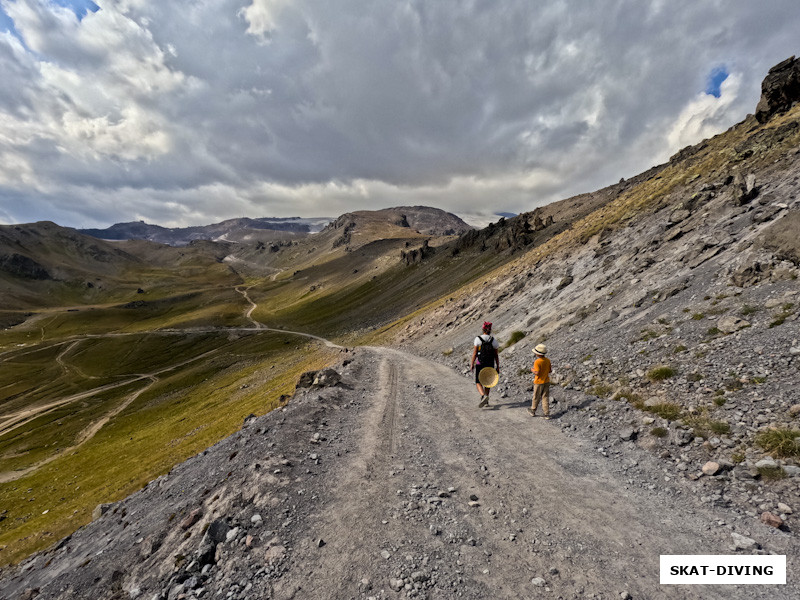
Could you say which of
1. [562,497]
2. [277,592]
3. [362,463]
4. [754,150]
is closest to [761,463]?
[562,497]

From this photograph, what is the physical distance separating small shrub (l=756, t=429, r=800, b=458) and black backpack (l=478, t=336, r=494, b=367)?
9.70 meters

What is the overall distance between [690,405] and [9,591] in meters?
32.4

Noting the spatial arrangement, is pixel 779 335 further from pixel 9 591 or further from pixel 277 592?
pixel 9 591

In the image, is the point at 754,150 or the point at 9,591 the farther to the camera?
the point at 754,150

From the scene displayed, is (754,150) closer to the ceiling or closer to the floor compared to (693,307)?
closer to the ceiling

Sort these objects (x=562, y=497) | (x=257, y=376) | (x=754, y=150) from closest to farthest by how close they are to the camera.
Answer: (x=562, y=497)
(x=754, y=150)
(x=257, y=376)

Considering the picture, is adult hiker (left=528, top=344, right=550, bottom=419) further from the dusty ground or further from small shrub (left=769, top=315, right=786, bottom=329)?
small shrub (left=769, top=315, right=786, bottom=329)

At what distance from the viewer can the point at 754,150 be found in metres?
35.9

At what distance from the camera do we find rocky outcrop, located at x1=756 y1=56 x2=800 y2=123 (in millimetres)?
46156

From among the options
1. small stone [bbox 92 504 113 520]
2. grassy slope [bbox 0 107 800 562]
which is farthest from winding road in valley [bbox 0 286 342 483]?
small stone [bbox 92 504 113 520]

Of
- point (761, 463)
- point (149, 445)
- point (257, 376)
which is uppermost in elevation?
point (761, 463)

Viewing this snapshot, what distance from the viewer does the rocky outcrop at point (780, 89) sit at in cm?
4616

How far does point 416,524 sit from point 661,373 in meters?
12.2

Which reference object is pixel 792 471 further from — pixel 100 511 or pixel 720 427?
pixel 100 511
